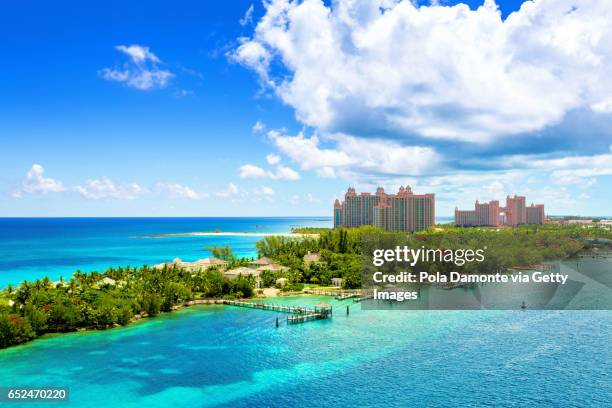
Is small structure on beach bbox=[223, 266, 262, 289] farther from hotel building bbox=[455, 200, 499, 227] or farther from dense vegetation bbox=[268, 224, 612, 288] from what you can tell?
hotel building bbox=[455, 200, 499, 227]

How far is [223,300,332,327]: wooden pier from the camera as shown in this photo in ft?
101

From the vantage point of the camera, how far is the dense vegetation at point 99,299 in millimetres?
25297

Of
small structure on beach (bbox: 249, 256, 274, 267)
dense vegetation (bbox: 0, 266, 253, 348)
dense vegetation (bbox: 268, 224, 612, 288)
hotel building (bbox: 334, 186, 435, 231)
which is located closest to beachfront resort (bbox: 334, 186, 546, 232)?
hotel building (bbox: 334, 186, 435, 231)

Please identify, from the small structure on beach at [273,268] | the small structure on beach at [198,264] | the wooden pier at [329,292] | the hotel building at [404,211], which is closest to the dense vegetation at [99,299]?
the wooden pier at [329,292]

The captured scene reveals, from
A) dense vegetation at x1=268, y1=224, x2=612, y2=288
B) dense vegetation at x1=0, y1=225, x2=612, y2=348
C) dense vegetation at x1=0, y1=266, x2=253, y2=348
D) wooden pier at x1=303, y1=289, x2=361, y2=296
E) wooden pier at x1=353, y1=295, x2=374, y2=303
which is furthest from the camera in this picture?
dense vegetation at x1=268, y1=224, x2=612, y2=288

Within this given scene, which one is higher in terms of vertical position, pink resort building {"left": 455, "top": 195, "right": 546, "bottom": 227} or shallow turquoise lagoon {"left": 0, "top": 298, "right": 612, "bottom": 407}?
pink resort building {"left": 455, "top": 195, "right": 546, "bottom": 227}

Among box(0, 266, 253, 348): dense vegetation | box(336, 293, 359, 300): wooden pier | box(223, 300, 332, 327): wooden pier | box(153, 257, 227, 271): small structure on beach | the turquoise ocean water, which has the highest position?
box(153, 257, 227, 271): small structure on beach

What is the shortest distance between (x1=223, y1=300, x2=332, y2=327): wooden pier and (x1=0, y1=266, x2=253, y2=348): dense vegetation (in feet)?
8.01

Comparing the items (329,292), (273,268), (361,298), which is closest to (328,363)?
(361,298)

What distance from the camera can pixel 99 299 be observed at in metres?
28.5

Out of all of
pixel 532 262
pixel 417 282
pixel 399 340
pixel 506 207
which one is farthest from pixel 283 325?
pixel 506 207

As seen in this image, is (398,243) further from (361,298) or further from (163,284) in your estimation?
(163,284)

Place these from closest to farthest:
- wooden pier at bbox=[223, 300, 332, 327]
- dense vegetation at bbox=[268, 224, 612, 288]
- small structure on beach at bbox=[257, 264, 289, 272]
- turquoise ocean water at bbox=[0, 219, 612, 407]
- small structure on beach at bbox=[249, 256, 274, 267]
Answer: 1. turquoise ocean water at bbox=[0, 219, 612, 407]
2. wooden pier at bbox=[223, 300, 332, 327]
3. dense vegetation at bbox=[268, 224, 612, 288]
4. small structure on beach at bbox=[257, 264, 289, 272]
5. small structure on beach at bbox=[249, 256, 274, 267]

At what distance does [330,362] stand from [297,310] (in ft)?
34.9
